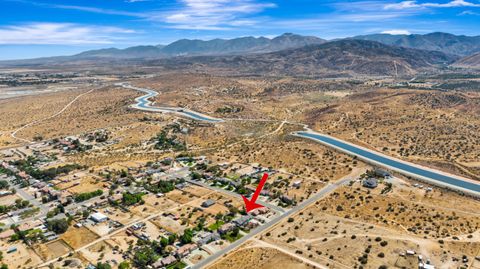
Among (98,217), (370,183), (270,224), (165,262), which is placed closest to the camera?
(165,262)

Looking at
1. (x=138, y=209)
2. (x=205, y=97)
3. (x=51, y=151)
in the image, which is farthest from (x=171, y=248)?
(x=205, y=97)

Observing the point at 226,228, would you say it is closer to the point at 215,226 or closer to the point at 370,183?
the point at 215,226

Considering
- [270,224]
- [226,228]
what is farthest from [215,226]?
[270,224]

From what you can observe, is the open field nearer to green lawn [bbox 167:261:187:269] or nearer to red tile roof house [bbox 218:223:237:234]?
green lawn [bbox 167:261:187:269]

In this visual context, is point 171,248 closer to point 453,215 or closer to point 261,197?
point 261,197

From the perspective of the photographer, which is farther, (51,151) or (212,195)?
(51,151)

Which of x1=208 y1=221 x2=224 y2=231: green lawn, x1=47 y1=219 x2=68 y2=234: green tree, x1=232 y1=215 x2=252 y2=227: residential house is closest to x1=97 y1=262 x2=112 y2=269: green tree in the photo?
x1=47 y1=219 x2=68 y2=234: green tree

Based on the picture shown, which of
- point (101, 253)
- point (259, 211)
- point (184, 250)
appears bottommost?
point (101, 253)
